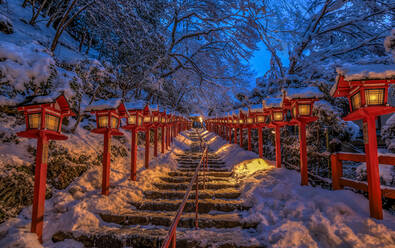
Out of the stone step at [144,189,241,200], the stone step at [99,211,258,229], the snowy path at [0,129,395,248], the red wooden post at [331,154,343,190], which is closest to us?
the snowy path at [0,129,395,248]

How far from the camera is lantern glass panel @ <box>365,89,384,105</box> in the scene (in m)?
3.36

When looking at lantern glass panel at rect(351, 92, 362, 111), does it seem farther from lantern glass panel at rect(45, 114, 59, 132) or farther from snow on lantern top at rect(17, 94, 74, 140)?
lantern glass panel at rect(45, 114, 59, 132)

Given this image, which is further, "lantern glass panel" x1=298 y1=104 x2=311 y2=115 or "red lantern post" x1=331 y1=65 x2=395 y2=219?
"lantern glass panel" x1=298 y1=104 x2=311 y2=115

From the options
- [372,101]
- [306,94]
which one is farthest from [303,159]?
[372,101]

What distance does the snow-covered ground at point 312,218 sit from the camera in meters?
2.99

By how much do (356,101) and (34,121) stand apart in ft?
20.1

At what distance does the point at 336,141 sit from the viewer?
22.1 feet

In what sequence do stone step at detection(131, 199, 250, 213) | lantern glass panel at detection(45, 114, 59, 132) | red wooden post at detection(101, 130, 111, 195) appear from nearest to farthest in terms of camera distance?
1. lantern glass panel at detection(45, 114, 59, 132)
2. stone step at detection(131, 199, 250, 213)
3. red wooden post at detection(101, 130, 111, 195)

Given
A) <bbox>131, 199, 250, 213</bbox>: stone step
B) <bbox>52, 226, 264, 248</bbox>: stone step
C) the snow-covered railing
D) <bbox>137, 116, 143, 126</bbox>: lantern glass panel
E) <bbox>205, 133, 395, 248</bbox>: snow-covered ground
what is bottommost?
<bbox>52, 226, 264, 248</bbox>: stone step

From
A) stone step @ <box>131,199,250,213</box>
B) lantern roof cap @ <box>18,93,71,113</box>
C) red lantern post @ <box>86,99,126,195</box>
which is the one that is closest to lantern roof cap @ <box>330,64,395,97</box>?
stone step @ <box>131,199,250,213</box>

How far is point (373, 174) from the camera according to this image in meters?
3.31

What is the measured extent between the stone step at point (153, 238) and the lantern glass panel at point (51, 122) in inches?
83.3

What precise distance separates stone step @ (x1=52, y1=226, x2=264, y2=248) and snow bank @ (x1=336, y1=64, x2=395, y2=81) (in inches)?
136

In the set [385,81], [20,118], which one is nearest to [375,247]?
[385,81]
